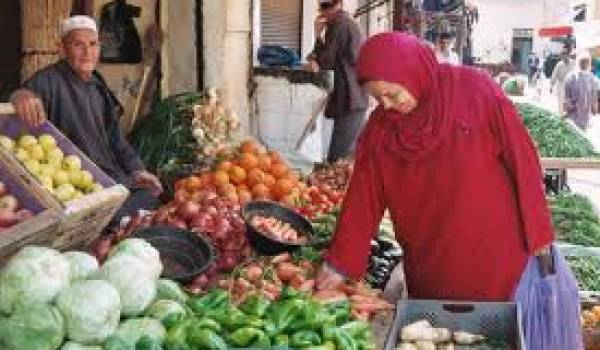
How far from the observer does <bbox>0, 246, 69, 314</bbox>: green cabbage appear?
2.50m

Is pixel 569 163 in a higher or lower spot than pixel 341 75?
lower

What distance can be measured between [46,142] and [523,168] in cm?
225

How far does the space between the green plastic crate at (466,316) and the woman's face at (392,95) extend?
79cm

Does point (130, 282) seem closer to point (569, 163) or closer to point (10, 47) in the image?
point (10, 47)

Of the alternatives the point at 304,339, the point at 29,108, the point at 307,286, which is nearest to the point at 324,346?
the point at 304,339

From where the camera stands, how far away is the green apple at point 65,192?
12.9ft

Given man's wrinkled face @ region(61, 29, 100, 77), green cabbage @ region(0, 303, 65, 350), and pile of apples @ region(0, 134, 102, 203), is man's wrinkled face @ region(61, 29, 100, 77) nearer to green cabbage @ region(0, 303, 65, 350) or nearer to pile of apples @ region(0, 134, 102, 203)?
pile of apples @ region(0, 134, 102, 203)

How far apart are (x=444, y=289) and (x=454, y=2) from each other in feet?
43.9

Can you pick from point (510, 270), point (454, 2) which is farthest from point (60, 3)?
point (454, 2)

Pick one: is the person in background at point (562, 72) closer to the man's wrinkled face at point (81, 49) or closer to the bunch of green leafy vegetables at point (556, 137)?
the bunch of green leafy vegetables at point (556, 137)

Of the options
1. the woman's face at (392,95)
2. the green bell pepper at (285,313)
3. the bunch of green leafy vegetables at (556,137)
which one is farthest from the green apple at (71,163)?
the bunch of green leafy vegetables at (556,137)

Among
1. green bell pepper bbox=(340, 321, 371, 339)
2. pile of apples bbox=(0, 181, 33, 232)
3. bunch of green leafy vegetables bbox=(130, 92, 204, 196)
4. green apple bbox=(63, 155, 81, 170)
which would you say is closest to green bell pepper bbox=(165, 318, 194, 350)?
green bell pepper bbox=(340, 321, 371, 339)

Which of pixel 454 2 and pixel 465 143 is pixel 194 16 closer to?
pixel 465 143

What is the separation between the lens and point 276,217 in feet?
15.7
